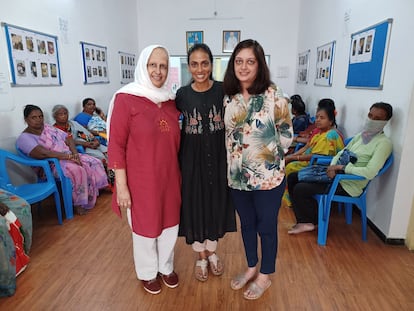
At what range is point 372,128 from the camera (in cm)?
221

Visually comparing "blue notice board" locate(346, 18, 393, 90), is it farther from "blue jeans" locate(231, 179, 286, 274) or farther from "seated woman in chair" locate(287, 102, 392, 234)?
"blue jeans" locate(231, 179, 286, 274)

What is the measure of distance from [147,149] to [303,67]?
4.31 metres

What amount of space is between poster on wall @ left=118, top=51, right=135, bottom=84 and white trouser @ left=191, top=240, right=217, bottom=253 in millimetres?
4078

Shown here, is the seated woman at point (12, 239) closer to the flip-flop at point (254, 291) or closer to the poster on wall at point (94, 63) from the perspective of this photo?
the flip-flop at point (254, 291)

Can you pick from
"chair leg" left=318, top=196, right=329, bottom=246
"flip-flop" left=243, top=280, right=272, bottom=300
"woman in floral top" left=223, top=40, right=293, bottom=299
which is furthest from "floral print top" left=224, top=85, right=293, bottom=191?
"chair leg" left=318, top=196, right=329, bottom=246

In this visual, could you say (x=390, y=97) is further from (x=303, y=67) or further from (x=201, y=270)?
(x=303, y=67)

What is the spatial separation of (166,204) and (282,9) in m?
5.20

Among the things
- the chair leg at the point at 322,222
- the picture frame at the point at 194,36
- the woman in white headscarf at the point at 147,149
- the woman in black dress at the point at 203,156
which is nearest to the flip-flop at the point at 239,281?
the woman in black dress at the point at 203,156

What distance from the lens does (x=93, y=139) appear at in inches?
142

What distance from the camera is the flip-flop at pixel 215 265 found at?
6.41ft

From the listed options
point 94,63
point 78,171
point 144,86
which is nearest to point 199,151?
point 144,86

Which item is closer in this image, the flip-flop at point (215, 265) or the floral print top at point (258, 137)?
the floral print top at point (258, 137)

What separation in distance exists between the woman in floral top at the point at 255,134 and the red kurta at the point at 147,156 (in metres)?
0.32

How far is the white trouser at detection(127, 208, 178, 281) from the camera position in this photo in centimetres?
172
